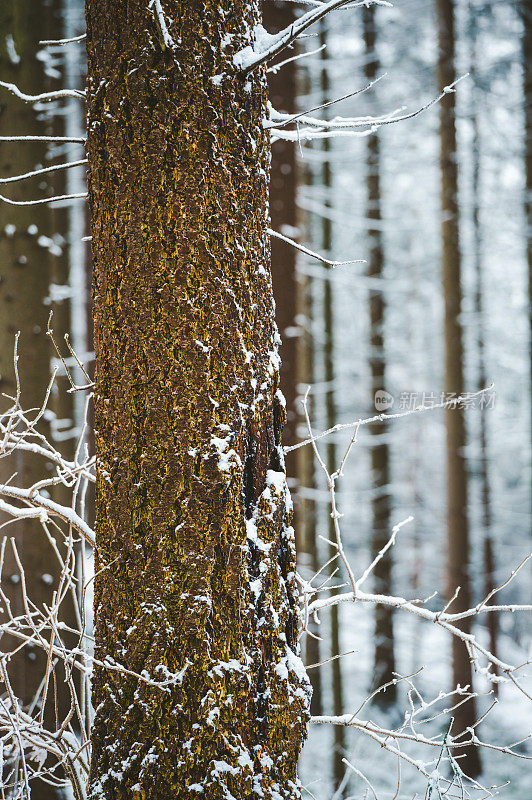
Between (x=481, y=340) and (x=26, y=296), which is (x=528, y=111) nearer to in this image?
(x=481, y=340)

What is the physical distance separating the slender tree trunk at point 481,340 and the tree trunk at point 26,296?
6293mm

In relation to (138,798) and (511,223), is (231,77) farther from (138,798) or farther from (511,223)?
(511,223)

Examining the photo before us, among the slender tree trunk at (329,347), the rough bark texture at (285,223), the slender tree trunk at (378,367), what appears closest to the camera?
the rough bark texture at (285,223)

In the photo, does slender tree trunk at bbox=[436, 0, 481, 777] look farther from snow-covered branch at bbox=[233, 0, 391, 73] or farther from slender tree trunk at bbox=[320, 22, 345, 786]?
snow-covered branch at bbox=[233, 0, 391, 73]

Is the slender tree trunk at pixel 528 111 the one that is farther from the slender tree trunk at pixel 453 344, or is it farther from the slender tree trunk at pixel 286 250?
the slender tree trunk at pixel 286 250

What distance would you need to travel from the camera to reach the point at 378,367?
29.6 ft

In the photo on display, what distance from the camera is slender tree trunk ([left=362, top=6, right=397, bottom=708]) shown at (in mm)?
8305

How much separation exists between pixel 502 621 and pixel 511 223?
7759 millimetres

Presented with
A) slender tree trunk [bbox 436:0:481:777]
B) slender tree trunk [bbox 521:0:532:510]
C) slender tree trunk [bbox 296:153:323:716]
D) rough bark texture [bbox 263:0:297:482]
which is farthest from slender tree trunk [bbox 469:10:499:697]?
rough bark texture [bbox 263:0:297:482]

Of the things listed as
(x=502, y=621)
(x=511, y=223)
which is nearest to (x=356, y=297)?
(x=511, y=223)

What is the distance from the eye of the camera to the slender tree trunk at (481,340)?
8805 mm

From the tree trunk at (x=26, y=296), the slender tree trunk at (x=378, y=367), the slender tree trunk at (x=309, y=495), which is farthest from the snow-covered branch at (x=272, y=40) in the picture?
the slender tree trunk at (x=378, y=367)

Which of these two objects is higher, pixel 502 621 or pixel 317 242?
pixel 317 242

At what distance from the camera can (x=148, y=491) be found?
1.54m
